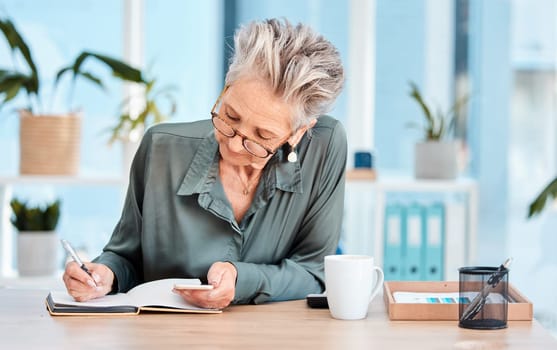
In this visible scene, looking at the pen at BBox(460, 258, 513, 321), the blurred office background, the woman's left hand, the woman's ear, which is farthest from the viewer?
the blurred office background

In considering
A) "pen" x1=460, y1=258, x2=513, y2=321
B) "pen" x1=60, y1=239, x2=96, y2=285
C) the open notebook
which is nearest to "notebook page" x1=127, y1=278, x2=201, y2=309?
the open notebook

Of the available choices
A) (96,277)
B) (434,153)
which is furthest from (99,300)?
(434,153)

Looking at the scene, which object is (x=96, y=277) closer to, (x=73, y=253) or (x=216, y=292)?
(x=73, y=253)

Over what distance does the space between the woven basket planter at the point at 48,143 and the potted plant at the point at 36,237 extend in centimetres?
17

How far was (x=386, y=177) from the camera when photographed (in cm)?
439

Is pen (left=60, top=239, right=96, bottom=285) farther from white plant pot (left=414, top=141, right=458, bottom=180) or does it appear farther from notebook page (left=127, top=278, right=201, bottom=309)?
white plant pot (left=414, top=141, right=458, bottom=180)

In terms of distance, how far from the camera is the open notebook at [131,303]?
5.67 feet

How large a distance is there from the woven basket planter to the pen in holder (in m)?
2.70

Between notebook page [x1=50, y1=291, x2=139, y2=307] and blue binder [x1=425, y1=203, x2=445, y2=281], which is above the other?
notebook page [x1=50, y1=291, x2=139, y2=307]

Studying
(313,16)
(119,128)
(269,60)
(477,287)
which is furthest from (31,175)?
(477,287)

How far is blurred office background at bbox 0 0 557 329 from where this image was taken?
439 centimetres

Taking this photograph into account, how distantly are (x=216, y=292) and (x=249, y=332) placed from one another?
0.59ft

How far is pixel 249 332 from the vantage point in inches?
62.8

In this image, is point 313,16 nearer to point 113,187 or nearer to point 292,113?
point 113,187
